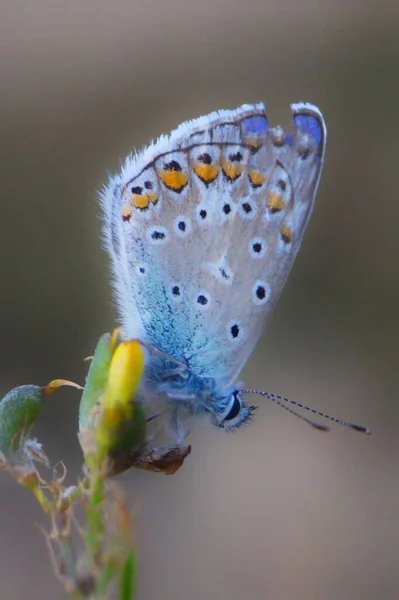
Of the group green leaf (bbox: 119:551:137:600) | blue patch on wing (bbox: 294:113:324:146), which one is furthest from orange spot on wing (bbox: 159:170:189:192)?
green leaf (bbox: 119:551:137:600)

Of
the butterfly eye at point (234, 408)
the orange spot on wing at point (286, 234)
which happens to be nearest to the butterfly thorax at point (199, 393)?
the butterfly eye at point (234, 408)

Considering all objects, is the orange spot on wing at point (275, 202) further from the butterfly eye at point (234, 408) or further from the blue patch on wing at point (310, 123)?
the butterfly eye at point (234, 408)

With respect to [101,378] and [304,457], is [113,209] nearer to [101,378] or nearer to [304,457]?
[101,378]

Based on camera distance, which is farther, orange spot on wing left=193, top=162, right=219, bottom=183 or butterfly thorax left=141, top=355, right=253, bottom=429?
orange spot on wing left=193, top=162, right=219, bottom=183

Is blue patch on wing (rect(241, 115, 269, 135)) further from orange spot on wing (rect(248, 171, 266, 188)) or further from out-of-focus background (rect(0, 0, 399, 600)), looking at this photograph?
out-of-focus background (rect(0, 0, 399, 600))

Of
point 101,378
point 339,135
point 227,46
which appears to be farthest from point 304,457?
point 101,378

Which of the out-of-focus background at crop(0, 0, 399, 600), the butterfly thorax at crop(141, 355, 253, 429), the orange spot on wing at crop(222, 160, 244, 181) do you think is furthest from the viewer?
the out-of-focus background at crop(0, 0, 399, 600)

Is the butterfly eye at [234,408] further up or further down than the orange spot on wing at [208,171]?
further down
